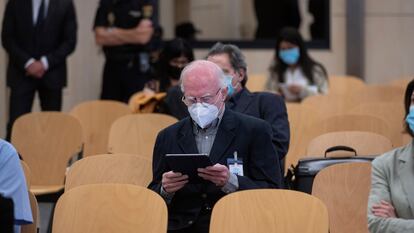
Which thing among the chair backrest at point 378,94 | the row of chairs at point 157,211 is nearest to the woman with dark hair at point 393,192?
the row of chairs at point 157,211

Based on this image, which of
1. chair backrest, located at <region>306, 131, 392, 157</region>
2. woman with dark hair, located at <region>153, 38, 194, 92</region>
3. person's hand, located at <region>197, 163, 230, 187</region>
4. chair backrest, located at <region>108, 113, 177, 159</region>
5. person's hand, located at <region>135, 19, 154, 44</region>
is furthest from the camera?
person's hand, located at <region>135, 19, 154, 44</region>

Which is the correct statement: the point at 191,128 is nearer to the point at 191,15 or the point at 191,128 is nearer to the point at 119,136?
the point at 119,136

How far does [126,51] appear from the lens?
10.2 metres

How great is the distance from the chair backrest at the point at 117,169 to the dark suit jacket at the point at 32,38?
133 inches

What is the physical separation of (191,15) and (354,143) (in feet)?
21.7

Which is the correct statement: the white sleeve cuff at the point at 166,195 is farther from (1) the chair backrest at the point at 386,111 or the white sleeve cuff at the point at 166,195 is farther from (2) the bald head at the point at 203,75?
(1) the chair backrest at the point at 386,111

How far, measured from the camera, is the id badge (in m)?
5.06

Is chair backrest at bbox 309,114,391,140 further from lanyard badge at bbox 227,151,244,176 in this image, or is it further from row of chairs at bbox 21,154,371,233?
row of chairs at bbox 21,154,371,233

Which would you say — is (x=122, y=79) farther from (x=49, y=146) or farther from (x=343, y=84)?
(x=49, y=146)

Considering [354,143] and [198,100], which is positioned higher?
[198,100]

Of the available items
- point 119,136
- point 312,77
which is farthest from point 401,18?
point 119,136

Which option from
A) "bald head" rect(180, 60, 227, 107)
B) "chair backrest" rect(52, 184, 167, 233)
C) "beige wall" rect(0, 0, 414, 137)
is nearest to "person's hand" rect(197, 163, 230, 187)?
"chair backrest" rect(52, 184, 167, 233)

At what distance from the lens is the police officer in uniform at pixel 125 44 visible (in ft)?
33.0

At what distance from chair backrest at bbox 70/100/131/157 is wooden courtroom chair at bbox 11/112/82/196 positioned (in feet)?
2.00
